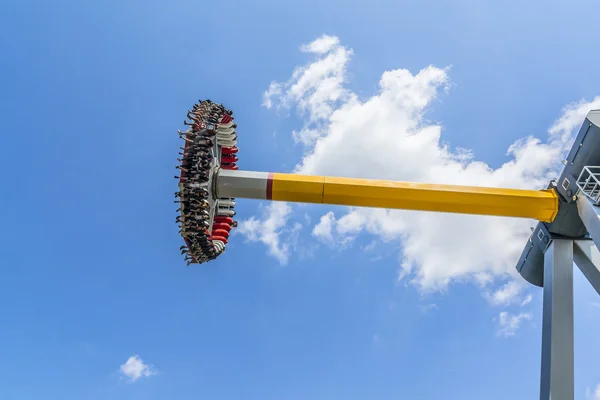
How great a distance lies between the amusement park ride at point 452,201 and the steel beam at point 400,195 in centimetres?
2

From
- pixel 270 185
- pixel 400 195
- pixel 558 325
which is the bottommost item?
pixel 558 325

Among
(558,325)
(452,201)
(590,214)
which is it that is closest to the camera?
(590,214)

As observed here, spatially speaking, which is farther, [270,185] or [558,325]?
[270,185]

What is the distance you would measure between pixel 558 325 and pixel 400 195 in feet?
A: 13.6

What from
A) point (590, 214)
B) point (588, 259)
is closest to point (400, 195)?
point (590, 214)

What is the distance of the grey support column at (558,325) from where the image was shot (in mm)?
9578

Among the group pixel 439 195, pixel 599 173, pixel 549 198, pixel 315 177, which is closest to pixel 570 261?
pixel 549 198

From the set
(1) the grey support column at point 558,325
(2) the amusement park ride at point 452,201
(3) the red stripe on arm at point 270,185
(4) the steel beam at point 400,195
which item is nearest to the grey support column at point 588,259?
(2) the amusement park ride at point 452,201

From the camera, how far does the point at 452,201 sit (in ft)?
33.3

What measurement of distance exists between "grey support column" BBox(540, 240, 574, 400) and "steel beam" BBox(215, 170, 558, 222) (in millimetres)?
924

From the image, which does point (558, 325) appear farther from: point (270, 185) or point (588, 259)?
point (270, 185)

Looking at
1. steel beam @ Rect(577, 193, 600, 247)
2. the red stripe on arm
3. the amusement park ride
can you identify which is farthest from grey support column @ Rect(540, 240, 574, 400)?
the red stripe on arm

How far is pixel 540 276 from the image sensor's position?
12.1 metres

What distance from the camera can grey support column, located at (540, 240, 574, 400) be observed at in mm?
9578
